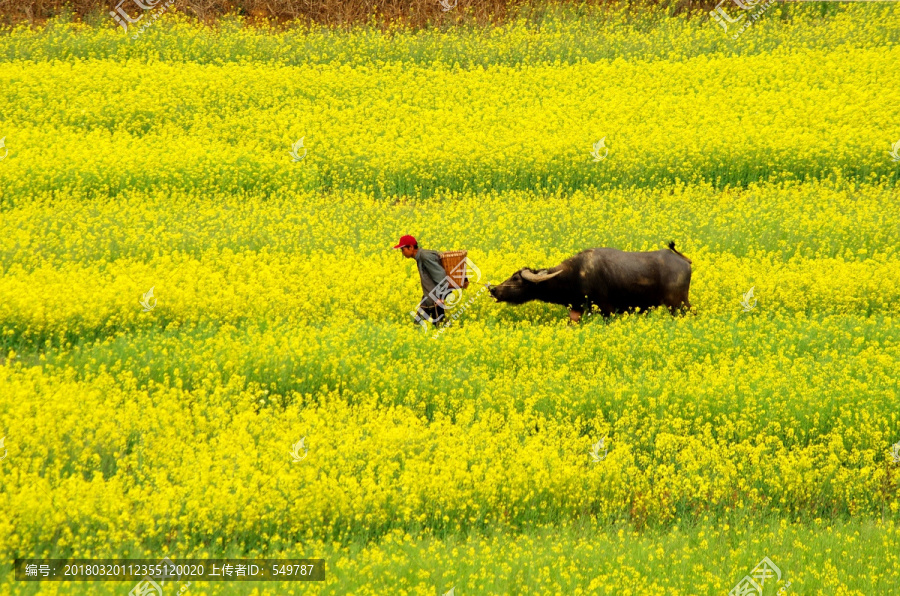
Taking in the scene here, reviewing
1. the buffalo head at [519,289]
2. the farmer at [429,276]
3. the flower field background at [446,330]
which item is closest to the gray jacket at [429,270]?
the farmer at [429,276]

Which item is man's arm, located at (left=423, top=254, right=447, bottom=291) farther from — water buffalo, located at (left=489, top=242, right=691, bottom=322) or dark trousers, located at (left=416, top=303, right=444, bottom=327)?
water buffalo, located at (left=489, top=242, right=691, bottom=322)

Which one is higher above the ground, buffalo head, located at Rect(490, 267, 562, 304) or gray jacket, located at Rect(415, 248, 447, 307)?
gray jacket, located at Rect(415, 248, 447, 307)

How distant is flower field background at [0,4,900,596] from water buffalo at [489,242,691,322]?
0.34m

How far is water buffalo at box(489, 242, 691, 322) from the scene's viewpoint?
1194 centimetres

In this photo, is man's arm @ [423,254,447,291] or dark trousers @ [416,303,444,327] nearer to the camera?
man's arm @ [423,254,447,291]

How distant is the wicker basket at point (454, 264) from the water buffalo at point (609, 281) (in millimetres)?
658

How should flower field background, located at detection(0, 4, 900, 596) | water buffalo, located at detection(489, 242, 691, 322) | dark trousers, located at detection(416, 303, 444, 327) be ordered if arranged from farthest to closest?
water buffalo, located at detection(489, 242, 691, 322) → dark trousers, located at detection(416, 303, 444, 327) → flower field background, located at detection(0, 4, 900, 596)

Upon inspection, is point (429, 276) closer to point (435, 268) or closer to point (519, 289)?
point (435, 268)

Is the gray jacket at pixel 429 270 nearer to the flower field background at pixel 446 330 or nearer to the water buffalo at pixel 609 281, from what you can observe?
the flower field background at pixel 446 330

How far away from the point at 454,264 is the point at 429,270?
32cm

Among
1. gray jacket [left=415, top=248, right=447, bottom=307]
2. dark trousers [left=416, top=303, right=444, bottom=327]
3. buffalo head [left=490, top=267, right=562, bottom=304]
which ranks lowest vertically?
dark trousers [left=416, top=303, right=444, bottom=327]

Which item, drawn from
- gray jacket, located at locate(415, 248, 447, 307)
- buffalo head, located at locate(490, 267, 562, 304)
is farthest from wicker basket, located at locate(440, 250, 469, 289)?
buffalo head, located at locate(490, 267, 562, 304)

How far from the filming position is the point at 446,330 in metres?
11.5

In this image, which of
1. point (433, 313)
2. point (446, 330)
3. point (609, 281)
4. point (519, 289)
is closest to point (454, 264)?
point (433, 313)
